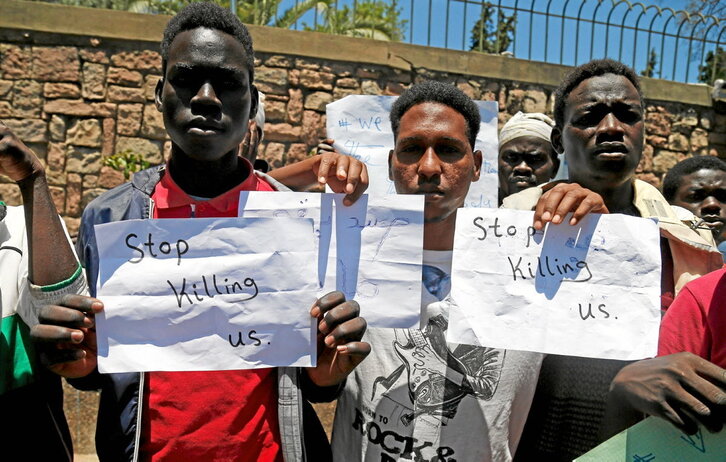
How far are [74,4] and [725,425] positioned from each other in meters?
6.74

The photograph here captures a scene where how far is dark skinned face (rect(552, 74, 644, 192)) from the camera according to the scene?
201 cm

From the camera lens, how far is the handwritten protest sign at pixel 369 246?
1.73 meters

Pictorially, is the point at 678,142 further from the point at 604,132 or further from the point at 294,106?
the point at 604,132

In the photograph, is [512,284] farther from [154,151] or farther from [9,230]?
[154,151]

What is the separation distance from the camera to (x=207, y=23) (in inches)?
73.0

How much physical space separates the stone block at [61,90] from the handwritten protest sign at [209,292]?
499 centimetres

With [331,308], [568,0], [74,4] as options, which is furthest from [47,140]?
[568,0]

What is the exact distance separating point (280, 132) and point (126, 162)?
1.47 metres

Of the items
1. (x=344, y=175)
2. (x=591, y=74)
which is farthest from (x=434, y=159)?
(x=591, y=74)

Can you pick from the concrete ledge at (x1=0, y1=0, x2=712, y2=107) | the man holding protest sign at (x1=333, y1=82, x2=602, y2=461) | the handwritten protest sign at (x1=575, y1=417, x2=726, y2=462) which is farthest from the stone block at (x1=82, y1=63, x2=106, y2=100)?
the handwritten protest sign at (x1=575, y1=417, x2=726, y2=462)

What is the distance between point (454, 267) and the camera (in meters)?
1.72

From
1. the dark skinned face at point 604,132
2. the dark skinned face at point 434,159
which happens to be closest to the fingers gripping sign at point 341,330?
the dark skinned face at point 434,159

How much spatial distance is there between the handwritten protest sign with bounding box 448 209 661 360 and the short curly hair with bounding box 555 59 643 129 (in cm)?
68

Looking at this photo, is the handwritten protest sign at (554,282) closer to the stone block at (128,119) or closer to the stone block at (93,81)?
the stone block at (128,119)
